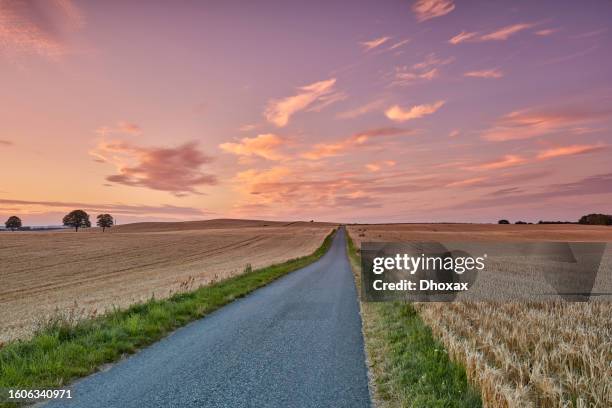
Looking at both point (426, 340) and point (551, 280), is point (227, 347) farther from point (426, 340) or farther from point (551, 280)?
point (551, 280)

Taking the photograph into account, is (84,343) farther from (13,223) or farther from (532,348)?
(13,223)

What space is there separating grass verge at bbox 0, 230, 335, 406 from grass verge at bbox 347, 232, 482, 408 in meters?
5.95

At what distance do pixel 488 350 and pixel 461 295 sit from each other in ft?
29.2

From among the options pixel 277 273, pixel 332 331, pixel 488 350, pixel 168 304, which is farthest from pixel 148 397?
pixel 277 273

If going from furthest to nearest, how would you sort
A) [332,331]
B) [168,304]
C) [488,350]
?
[168,304]
[332,331]
[488,350]

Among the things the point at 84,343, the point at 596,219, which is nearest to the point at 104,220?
the point at 84,343

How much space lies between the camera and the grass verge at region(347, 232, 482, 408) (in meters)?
6.08

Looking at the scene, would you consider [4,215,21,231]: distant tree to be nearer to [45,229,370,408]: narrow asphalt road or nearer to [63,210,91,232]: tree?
[63,210,91,232]: tree

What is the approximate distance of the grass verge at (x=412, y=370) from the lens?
608 cm

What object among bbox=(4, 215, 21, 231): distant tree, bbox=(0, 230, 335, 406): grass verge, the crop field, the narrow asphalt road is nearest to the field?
bbox=(0, 230, 335, 406): grass verge

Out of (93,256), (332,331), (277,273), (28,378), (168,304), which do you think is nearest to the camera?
(28,378)

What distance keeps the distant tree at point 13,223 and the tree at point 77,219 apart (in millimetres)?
33255

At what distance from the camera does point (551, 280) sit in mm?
24141

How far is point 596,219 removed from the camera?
14625cm
